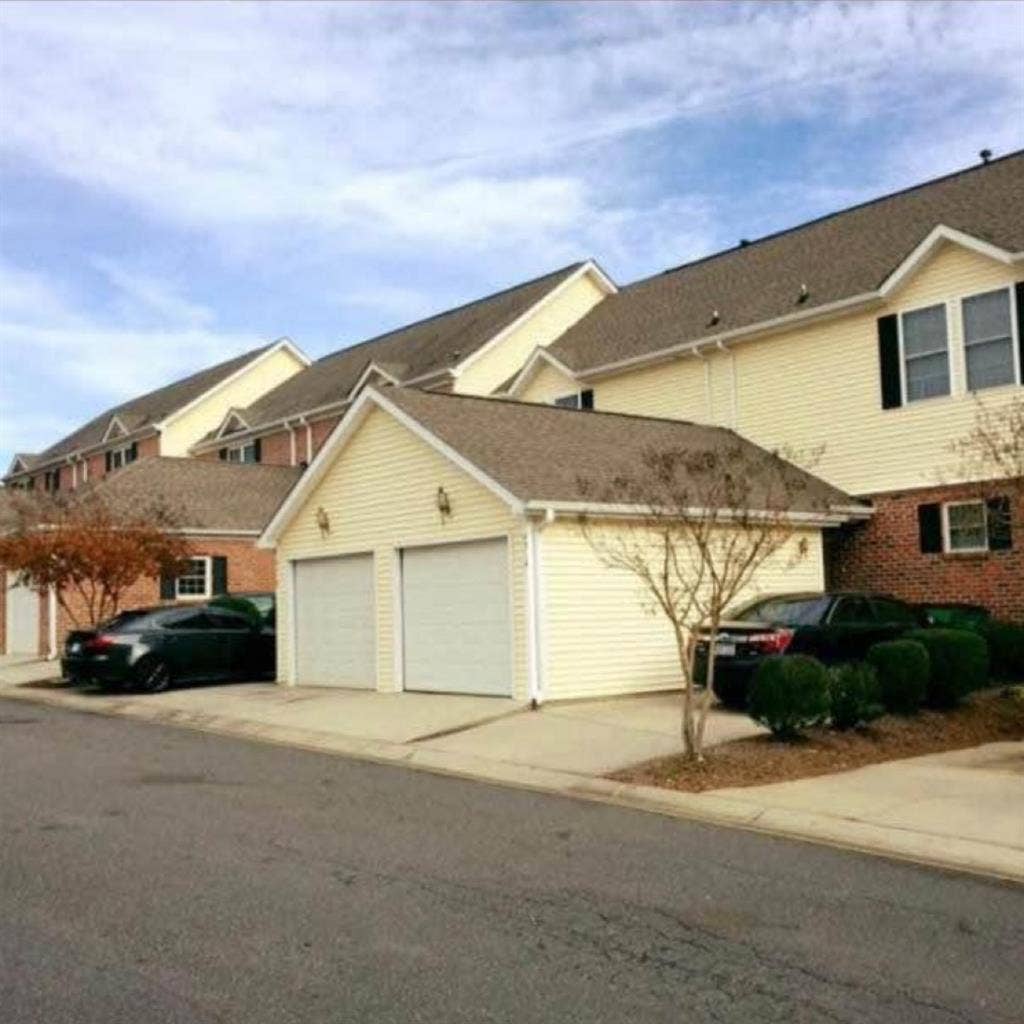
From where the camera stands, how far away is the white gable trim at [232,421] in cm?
4197

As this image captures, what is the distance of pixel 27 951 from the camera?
19.8 ft

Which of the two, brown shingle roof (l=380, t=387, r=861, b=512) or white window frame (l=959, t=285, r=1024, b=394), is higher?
white window frame (l=959, t=285, r=1024, b=394)

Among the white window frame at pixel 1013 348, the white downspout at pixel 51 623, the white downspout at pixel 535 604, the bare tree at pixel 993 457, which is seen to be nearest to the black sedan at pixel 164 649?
the white downspout at pixel 51 623

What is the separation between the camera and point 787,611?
16.0 m

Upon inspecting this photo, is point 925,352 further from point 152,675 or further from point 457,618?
point 152,675

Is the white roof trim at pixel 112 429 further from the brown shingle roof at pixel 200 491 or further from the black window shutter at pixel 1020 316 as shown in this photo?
the black window shutter at pixel 1020 316

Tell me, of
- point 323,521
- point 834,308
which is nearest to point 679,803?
point 323,521

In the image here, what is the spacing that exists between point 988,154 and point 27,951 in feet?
77.0

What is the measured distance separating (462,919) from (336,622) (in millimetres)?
14202

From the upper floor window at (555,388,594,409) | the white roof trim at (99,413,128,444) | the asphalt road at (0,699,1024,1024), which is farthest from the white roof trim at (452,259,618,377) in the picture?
the asphalt road at (0,699,1024,1024)

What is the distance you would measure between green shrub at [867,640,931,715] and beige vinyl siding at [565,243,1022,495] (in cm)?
610

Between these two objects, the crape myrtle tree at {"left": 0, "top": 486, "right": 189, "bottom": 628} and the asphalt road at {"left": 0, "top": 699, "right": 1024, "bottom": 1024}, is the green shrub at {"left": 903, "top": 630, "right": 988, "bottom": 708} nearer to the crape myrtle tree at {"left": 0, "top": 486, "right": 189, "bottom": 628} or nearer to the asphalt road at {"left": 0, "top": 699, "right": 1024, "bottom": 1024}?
the asphalt road at {"left": 0, "top": 699, "right": 1024, "bottom": 1024}

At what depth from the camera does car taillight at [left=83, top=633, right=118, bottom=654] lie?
20.5 meters

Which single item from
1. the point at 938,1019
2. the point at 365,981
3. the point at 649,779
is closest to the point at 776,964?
the point at 938,1019
